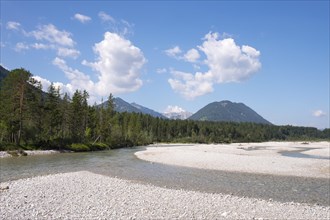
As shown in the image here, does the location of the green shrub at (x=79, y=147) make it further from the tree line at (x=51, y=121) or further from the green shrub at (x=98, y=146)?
the green shrub at (x=98, y=146)

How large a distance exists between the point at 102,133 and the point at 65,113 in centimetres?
1372

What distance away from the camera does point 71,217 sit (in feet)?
48.1

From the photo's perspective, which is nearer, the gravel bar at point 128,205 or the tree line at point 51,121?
the gravel bar at point 128,205

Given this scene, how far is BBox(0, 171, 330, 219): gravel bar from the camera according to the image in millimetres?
15445

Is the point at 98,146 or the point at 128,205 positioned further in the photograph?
the point at 98,146

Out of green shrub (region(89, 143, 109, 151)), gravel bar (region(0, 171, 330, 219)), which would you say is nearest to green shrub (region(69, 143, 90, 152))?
green shrub (region(89, 143, 109, 151))

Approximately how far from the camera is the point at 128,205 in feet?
57.3

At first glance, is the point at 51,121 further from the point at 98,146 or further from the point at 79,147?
the point at 98,146

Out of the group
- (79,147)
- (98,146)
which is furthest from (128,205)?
(98,146)

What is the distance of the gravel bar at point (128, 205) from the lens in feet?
50.7

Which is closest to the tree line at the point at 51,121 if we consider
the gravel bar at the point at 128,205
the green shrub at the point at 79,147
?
the green shrub at the point at 79,147

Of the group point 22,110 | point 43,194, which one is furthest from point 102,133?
point 43,194

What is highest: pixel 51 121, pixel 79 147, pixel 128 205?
pixel 51 121

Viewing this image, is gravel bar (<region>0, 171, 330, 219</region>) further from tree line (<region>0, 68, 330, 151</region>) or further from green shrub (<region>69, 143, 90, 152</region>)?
green shrub (<region>69, 143, 90, 152</region>)
